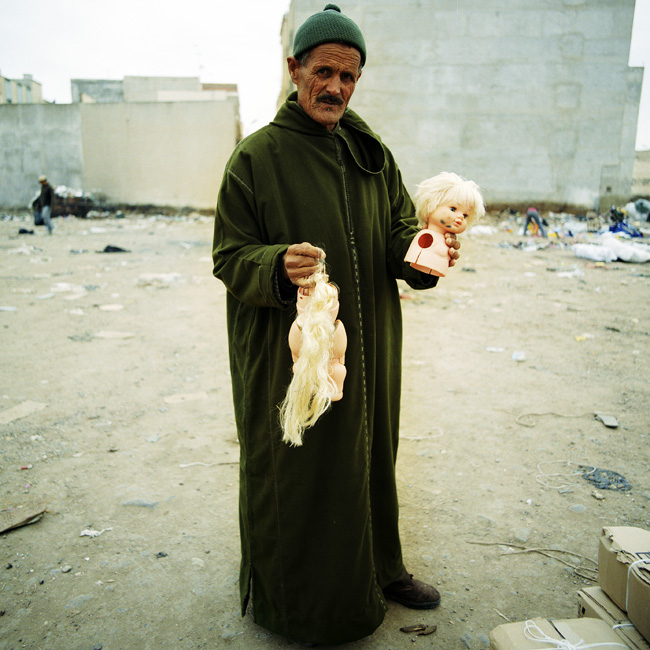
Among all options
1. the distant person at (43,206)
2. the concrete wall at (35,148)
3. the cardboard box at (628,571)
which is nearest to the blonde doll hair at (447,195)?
the cardboard box at (628,571)

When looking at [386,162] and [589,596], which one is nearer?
[589,596]

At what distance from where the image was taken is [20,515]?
2715 mm

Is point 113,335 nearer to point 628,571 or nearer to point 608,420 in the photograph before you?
point 608,420

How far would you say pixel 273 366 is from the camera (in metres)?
1.81

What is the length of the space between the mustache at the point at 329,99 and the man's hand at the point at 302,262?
54 cm

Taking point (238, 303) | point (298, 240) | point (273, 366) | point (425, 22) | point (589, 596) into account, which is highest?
point (425, 22)

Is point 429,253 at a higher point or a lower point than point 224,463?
higher

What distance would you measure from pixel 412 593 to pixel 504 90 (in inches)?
591

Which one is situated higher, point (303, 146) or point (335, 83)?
point (335, 83)

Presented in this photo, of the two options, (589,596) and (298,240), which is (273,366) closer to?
(298,240)

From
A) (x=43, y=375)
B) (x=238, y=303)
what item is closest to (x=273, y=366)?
(x=238, y=303)

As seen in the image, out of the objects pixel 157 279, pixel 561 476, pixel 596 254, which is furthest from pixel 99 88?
pixel 561 476

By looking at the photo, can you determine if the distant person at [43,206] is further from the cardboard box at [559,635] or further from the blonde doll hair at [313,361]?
the cardboard box at [559,635]

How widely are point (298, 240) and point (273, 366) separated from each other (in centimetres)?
42
